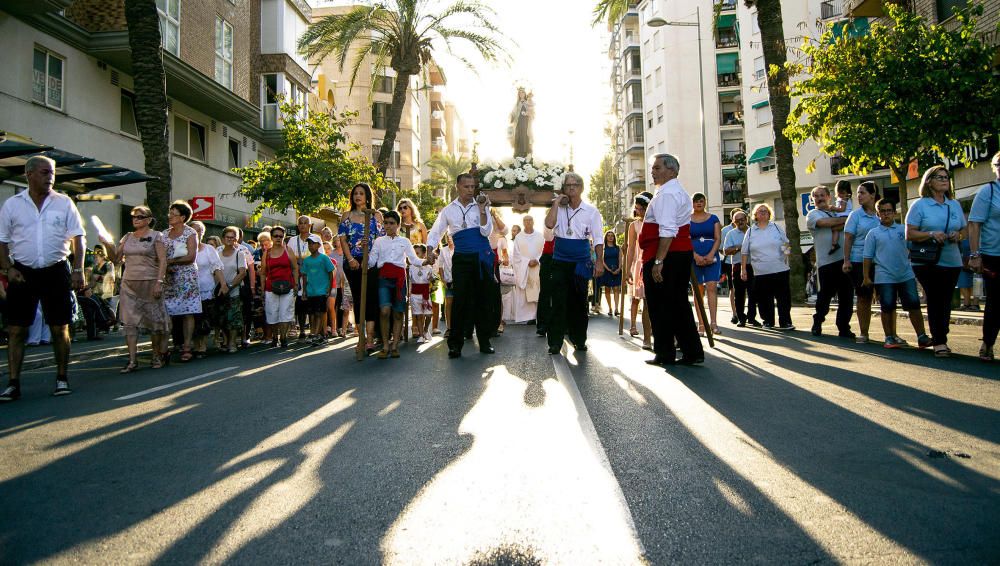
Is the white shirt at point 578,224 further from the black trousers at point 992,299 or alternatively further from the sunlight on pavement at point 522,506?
the sunlight on pavement at point 522,506

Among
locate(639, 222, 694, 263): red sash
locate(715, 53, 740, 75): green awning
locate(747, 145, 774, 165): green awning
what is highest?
locate(715, 53, 740, 75): green awning

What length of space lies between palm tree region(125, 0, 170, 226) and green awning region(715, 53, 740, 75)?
54414mm

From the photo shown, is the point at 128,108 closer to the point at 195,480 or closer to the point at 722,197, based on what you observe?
the point at 195,480

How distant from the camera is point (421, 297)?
12094 mm

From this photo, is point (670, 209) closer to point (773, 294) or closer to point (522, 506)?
point (522, 506)

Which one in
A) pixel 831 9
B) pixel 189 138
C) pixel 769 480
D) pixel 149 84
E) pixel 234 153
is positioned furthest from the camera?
pixel 831 9

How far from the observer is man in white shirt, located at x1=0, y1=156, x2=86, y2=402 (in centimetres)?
692

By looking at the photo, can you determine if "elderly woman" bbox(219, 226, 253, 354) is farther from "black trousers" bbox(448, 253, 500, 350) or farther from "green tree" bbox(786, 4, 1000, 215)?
"green tree" bbox(786, 4, 1000, 215)

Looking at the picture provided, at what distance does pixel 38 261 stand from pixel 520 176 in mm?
9276

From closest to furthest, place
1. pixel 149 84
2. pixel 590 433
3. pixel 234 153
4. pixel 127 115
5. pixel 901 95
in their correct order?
pixel 590 433, pixel 149 84, pixel 901 95, pixel 127 115, pixel 234 153

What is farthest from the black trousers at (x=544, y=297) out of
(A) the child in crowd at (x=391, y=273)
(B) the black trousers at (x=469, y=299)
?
(A) the child in crowd at (x=391, y=273)

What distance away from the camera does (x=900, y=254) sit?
8.96 m

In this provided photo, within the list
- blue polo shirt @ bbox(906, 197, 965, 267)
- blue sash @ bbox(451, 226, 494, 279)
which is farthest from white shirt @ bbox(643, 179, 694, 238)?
blue polo shirt @ bbox(906, 197, 965, 267)

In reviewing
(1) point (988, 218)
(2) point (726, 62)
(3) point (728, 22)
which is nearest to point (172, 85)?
(1) point (988, 218)
